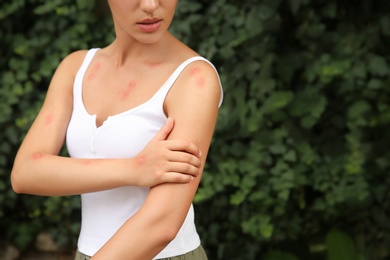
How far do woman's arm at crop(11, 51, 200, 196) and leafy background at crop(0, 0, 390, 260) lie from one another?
62.4 inches

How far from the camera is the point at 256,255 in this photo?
13.2ft

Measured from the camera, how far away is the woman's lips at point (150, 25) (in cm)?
195

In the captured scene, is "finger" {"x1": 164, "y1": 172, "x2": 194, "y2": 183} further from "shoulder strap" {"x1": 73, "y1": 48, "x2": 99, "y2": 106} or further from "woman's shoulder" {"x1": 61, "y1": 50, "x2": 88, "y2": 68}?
"woman's shoulder" {"x1": 61, "y1": 50, "x2": 88, "y2": 68}

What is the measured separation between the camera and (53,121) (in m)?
2.19

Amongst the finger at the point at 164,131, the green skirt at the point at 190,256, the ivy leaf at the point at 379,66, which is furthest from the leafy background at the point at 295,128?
the finger at the point at 164,131

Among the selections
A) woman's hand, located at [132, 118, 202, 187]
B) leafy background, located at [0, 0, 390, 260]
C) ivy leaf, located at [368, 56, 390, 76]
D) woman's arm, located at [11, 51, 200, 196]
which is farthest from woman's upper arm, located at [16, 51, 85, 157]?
ivy leaf, located at [368, 56, 390, 76]

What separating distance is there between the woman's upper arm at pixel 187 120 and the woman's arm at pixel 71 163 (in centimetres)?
3

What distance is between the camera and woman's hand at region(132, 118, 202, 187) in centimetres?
187

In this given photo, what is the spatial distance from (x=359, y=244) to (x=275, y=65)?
105cm

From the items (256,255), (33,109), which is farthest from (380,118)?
(33,109)

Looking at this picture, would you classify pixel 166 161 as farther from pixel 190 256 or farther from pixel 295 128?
pixel 295 128

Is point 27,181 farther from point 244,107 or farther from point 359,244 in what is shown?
point 359,244

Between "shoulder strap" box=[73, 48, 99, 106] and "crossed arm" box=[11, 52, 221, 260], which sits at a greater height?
"shoulder strap" box=[73, 48, 99, 106]

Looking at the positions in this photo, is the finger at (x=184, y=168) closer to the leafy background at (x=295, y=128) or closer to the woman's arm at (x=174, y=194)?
the woman's arm at (x=174, y=194)
